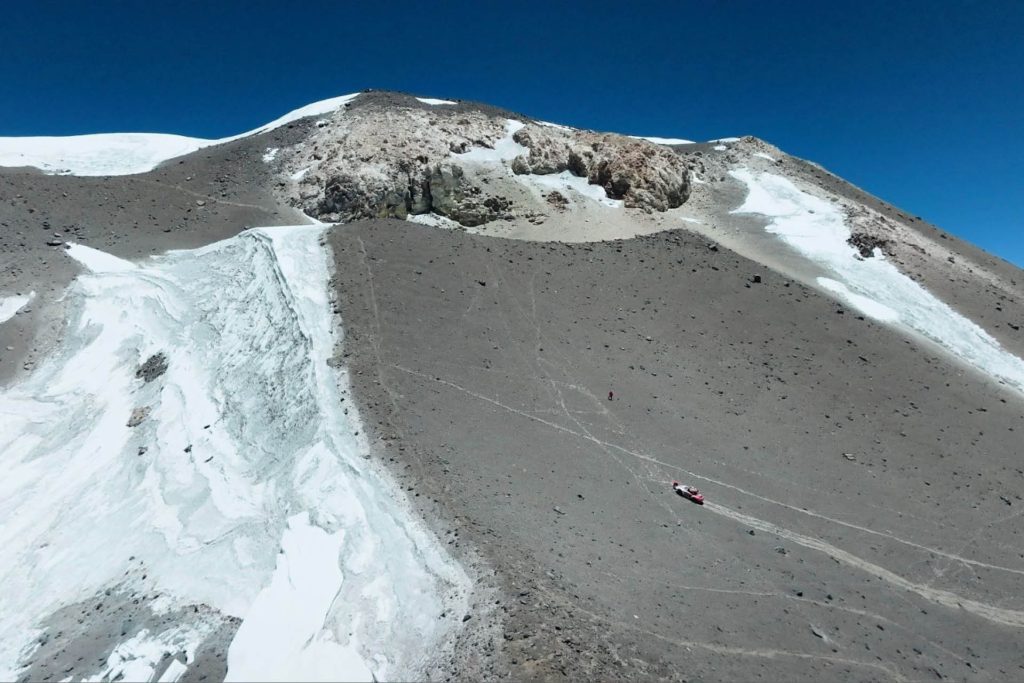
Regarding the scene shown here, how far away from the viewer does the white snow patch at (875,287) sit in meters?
17.6

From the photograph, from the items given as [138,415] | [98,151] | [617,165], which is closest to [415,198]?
[617,165]

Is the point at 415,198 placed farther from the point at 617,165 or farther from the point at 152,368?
the point at 152,368

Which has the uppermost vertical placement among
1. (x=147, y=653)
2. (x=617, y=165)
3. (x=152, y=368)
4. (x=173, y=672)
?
(x=617, y=165)

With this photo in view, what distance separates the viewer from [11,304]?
1617 cm

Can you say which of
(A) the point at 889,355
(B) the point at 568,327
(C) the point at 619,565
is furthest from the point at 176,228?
(A) the point at 889,355

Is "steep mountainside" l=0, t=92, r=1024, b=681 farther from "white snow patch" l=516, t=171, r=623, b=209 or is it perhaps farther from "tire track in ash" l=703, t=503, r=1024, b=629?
"white snow patch" l=516, t=171, r=623, b=209

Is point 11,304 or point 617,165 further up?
point 617,165

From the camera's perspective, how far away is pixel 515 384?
41.7 feet

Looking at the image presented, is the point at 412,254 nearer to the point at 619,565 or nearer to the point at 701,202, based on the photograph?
the point at 619,565

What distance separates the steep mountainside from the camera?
7055 millimetres

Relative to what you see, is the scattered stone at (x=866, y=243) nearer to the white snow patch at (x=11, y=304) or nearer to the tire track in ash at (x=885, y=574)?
the tire track in ash at (x=885, y=574)

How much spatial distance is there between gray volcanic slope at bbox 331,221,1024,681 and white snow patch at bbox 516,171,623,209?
7.40m

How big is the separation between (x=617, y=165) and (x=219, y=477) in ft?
72.9

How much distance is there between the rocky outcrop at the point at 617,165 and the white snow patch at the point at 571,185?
237 mm
